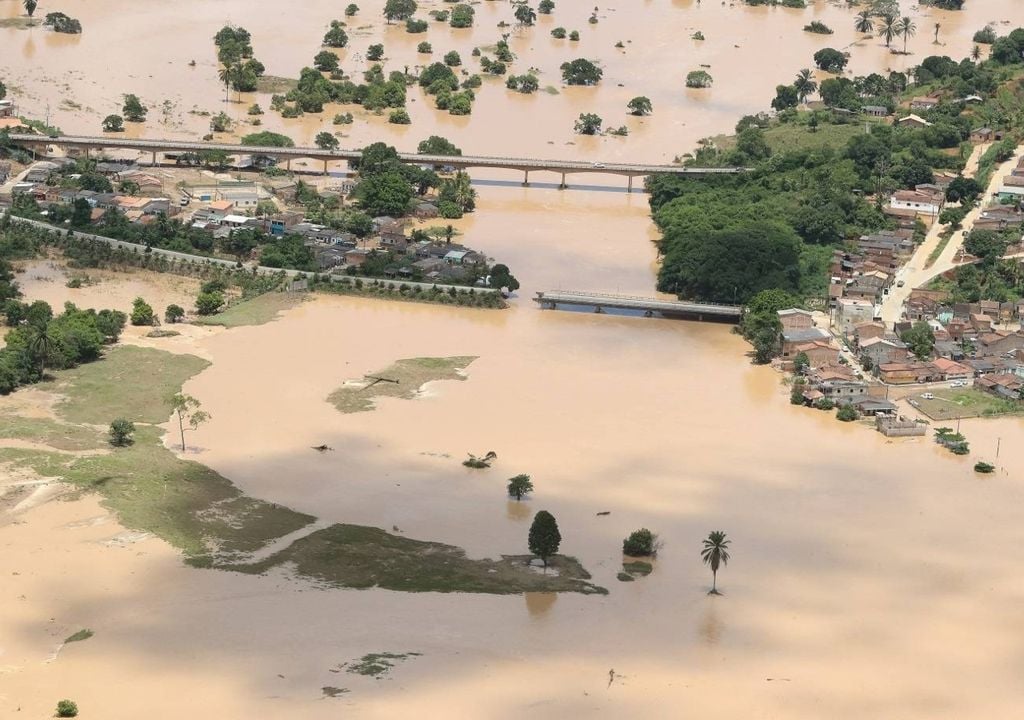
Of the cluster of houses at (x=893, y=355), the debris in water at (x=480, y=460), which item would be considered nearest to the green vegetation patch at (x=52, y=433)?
the debris in water at (x=480, y=460)

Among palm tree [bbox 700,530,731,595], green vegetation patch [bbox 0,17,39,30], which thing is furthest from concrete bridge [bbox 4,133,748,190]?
palm tree [bbox 700,530,731,595]

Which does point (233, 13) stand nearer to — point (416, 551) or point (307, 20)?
point (307, 20)

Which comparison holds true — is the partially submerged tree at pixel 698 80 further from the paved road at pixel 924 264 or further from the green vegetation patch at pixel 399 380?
the green vegetation patch at pixel 399 380

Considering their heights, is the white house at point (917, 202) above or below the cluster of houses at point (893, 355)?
above

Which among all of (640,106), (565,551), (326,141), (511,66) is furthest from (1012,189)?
(565,551)

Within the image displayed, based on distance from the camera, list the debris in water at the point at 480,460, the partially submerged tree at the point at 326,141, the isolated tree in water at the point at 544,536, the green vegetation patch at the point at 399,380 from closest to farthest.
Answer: the isolated tree in water at the point at 544,536 < the debris in water at the point at 480,460 < the green vegetation patch at the point at 399,380 < the partially submerged tree at the point at 326,141

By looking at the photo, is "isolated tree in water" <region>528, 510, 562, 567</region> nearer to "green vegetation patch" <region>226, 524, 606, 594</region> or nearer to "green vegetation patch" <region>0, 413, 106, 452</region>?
"green vegetation patch" <region>226, 524, 606, 594</region>
